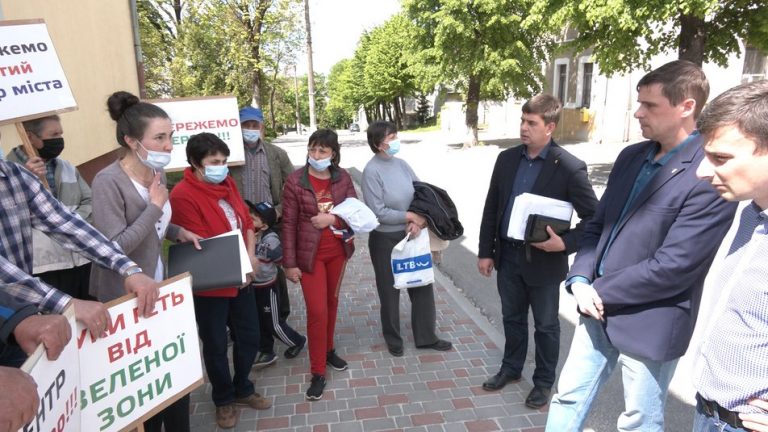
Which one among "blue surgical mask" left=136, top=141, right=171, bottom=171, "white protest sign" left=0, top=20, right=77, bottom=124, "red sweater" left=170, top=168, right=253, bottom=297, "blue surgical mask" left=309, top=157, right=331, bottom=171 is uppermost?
"white protest sign" left=0, top=20, right=77, bottom=124

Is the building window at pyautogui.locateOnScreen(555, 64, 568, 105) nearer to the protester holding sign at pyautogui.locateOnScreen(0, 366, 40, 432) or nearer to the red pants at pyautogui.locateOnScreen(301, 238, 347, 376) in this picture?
the red pants at pyautogui.locateOnScreen(301, 238, 347, 376)

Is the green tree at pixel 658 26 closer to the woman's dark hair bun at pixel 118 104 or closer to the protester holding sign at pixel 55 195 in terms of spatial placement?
the woman's dark hair bun at pixel 118 104

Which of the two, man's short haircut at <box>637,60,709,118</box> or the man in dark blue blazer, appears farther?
the man in dark blue blazer

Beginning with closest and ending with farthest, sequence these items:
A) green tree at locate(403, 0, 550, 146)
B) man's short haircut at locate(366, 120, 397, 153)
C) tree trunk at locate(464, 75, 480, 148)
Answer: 1. man's short haircut at locate(366, 120, 397, 153)
2. green tree at locate(403, 0, 550, 146)
3. tree trunk at locate(464, 75, 480, 148)

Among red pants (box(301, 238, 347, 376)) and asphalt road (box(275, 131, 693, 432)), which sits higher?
red pants (box(301, 238, 347, 376))

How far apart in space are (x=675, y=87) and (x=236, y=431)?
3.28m

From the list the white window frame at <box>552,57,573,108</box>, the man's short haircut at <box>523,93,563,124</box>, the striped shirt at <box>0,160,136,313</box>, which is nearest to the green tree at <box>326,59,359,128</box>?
the white window frame at <box>552,57,573,108</box>

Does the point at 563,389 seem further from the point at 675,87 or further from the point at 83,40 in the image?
the point at 83,40

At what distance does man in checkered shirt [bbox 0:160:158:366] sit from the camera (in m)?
1.79

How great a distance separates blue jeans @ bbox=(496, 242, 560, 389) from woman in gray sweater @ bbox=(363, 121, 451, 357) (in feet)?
2.62

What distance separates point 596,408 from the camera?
3422 millimetres

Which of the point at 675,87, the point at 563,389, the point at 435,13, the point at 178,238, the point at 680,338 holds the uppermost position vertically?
the point at 435,13

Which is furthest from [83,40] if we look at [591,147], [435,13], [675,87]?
[591,147]

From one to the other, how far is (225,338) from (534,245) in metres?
2.15
